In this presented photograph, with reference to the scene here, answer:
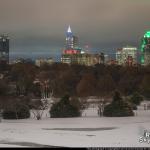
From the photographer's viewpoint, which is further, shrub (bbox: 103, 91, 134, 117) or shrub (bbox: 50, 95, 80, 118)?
shrub (bbox: 50, 95, 80, 118)

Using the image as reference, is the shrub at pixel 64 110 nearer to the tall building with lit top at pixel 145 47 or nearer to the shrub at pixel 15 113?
the shrub at pixel 15 113

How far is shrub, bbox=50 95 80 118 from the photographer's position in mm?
28688

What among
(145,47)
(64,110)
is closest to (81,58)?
(145,47)

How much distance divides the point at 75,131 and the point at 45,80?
1929 inches

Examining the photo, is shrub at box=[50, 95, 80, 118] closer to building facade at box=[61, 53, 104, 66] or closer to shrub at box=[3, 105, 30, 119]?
shrub at box=[3, 105, 30, 119]

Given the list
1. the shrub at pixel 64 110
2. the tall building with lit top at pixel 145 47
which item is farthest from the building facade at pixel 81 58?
the shrub at pixel 64 110

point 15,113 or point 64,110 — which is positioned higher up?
point 64,110

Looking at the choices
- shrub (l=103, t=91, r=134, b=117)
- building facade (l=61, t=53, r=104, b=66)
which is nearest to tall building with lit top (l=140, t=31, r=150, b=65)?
building facade (l=61, t=53, r=104, b=66)

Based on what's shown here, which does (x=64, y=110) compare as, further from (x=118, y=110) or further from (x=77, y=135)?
(x=77, y=135)

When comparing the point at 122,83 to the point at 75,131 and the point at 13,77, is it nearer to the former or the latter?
the point at 13,77

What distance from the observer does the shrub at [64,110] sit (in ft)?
94.1

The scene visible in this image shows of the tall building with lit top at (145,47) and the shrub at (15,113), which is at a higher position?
the tall building with lit top at (145,47)

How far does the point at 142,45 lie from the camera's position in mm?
193750

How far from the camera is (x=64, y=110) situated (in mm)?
28766
